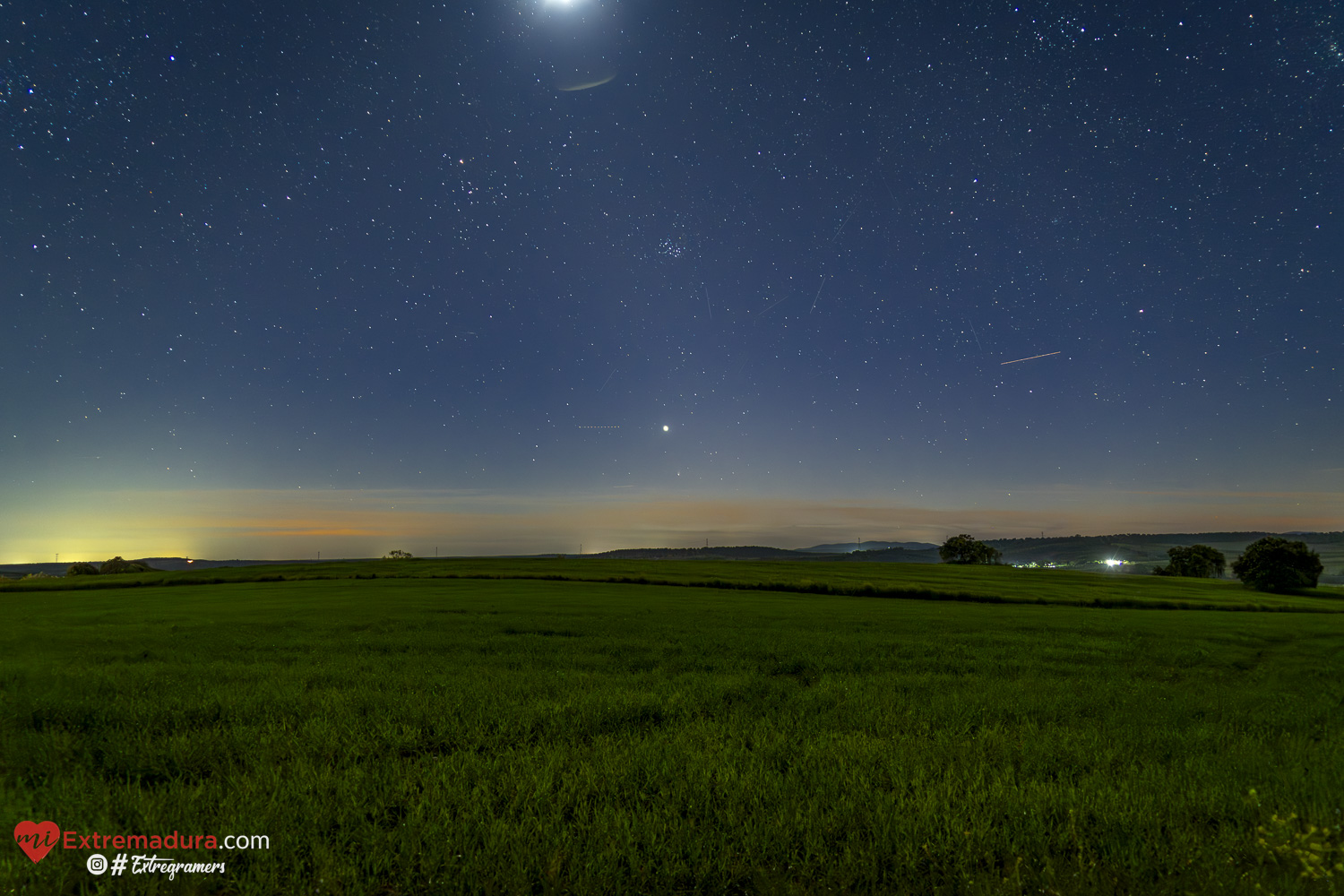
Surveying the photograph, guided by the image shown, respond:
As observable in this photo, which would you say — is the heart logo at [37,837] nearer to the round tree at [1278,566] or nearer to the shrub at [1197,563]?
the round tree at [1278,566]

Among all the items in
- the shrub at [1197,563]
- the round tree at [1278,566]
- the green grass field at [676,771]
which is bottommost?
the shrub at [1197,563]

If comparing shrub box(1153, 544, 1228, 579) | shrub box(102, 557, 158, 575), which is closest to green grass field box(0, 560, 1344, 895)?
shrub box(102, 557, 158, 575)

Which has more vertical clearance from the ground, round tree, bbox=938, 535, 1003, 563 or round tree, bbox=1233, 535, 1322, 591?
round tree, bbox=1233, 535, 1322, 591

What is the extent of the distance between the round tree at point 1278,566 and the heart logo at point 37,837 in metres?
95.7

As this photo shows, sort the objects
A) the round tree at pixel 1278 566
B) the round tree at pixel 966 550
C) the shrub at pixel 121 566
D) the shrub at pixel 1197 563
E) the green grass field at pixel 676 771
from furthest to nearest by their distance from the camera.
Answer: the round tree at pixel 966 550 < the shrub at pixel 1197 563 < the shrub at pixel 121 566 < the round tree at pixel 1278 566 < the green grass field at pixel 676 771

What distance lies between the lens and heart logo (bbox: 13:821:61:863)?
11.7 ft

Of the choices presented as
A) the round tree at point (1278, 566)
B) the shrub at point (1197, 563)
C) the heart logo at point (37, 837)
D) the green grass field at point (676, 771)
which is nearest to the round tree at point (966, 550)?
the shrub at point (1197, 563)

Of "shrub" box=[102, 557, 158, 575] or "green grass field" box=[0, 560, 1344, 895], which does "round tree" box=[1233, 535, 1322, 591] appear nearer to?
"green grass field" box=[0, 560, 1344, 895]

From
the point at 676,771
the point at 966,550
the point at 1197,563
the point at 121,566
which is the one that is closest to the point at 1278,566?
the point at 1197,563

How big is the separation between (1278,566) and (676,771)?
9533 centimetres

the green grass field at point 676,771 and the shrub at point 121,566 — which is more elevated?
the green grass field at point 676,771

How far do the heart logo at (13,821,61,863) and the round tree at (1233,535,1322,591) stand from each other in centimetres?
9570

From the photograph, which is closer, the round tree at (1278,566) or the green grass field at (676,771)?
the green grass field at (676,771)

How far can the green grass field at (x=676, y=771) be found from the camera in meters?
3.53
